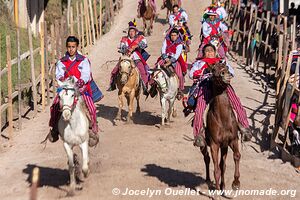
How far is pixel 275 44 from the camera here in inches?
823

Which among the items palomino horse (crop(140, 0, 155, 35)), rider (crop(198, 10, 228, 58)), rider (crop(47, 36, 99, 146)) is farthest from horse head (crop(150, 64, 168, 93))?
palomino horse (crop(140, 0, 155, 35))

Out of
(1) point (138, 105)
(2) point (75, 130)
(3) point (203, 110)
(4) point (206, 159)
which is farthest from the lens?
(1) point (138, 105)

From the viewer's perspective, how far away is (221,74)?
919 centimetres

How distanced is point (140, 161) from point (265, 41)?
1084 cm

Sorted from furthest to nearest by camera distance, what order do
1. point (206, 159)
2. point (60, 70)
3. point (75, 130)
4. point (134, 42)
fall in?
Answer: 1. point (134, 42)
2. point (60, 70)
3. point (206, 159)
4. point (75, 130)

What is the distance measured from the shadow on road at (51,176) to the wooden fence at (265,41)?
4383 millimetres

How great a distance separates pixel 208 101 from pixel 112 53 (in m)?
16.2

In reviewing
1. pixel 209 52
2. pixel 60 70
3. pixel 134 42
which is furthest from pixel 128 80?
pixel 209 52

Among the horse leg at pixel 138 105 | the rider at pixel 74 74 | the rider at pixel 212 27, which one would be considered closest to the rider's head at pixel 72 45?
the rider at pixel 74 74

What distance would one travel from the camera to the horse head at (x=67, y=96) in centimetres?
941

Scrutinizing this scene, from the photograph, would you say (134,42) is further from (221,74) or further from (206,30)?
(221,74)

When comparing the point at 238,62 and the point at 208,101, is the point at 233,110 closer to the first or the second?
the point at 208,101

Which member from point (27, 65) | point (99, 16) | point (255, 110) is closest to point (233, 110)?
point (255, 110)

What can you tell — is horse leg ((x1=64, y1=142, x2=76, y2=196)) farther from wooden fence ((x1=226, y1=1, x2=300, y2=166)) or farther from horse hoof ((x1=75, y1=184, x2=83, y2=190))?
wooden fence ((x1=226, y1=1, x2=300, y2=166))
